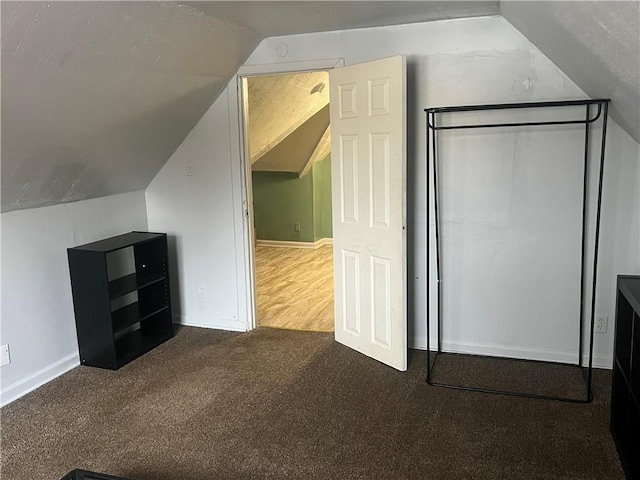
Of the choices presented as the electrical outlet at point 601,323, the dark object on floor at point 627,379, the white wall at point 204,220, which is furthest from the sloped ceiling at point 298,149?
the dark object on floor at point 627,379

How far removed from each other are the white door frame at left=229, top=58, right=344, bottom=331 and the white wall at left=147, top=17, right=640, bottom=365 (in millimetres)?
27

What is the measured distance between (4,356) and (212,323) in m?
1.48

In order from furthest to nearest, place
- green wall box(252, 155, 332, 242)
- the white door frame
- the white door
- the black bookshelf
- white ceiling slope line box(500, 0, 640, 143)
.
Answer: green wall box(252, 155, 332, 242)
the white door frame
the black bookshelf
the white door
white ceiling slope line box(500, 0, 640, 143)

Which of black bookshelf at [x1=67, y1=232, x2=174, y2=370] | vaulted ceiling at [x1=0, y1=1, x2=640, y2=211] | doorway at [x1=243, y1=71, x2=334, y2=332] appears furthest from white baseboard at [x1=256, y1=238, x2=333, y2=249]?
vaulted ceiling at [x1=0, y1=1, x2=640, y2=211]

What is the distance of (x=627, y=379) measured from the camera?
2.34 m

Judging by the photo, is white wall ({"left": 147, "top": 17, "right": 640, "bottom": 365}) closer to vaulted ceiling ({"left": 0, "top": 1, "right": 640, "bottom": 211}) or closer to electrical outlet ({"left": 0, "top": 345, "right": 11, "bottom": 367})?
vaulted ceiling ({"left": 0, "top": 1, "right": 640, "bottom": 211})

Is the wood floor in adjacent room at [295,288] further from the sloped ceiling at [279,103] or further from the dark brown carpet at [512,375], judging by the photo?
the sloped ceiling at [279,103]

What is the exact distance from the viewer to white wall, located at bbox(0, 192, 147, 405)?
10.1 ft

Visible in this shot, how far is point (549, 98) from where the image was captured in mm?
3139

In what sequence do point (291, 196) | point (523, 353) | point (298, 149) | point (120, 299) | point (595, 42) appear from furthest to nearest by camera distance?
point (291, 196), point (298, 149), point (120, 299), point (523, 353), point (595, 42)

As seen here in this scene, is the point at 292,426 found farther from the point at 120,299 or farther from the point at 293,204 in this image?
the point at 293,204

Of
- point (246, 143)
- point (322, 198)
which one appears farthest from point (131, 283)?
point (322, 198)

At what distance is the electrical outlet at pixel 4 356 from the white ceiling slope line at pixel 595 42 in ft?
10.4

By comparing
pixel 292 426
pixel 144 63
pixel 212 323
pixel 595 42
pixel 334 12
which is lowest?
pixel 292 426
